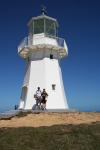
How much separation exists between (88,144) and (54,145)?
1593 mm

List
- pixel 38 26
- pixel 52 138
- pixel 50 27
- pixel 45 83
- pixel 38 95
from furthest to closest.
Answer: pixel 50 27
pixel 38 26
pixel 45 83
pixel 38 95
pixel 52 138

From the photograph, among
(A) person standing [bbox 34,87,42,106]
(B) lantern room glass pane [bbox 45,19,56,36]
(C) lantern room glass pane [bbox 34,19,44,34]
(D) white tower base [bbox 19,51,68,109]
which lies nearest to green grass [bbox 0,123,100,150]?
(A) person standing [bbox 34,87,42,106]

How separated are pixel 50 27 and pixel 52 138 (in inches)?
793

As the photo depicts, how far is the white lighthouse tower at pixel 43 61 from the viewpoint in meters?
29.6

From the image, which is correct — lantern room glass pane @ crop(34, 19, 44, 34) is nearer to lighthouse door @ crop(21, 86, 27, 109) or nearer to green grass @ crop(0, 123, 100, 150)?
lighthouse door @ crop(21, 86, 27, 109)

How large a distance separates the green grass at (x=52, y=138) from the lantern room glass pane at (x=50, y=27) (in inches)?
691

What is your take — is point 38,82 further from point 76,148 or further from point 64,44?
point 76,148

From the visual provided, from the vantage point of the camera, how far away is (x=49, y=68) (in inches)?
1195

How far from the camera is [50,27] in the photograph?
32188mm

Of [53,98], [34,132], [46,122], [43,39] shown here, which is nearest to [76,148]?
[34,132]

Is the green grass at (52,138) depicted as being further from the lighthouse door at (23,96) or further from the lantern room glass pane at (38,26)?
the lantern room glass pane at (38,26)

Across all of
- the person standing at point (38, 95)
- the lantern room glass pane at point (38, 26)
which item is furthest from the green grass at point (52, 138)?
the lantern room glass pane at point (38, 26)

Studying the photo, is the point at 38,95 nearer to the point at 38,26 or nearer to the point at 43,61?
the point at 43,61

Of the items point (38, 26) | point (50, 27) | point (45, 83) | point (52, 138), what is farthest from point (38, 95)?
point (52, 138)
